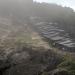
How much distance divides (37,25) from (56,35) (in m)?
4.38

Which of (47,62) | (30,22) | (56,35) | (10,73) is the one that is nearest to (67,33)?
(56,35)

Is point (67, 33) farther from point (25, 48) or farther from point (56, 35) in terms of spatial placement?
point (25, 48)

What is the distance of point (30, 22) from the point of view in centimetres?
2472

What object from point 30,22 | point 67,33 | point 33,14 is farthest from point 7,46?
point 33,14

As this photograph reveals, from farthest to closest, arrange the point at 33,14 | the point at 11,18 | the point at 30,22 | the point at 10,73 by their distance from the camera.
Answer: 1. the point at 33,14
2. the point at 11,18
3. the point at 30,22
4. the point at 10,73

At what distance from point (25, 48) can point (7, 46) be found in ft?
6.49

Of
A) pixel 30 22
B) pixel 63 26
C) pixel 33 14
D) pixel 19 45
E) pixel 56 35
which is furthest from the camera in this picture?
pixel 33 14

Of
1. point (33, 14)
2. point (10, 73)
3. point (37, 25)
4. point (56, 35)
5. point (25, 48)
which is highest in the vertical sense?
point (33, 14)

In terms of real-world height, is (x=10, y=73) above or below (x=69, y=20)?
below

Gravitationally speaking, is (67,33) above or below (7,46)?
above

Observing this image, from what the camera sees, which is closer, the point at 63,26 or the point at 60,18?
the point at 63,26

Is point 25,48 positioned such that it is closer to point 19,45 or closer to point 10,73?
point 19,45

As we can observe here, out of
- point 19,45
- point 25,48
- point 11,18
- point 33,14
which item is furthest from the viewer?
point 33,14

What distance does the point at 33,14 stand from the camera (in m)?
28.7
